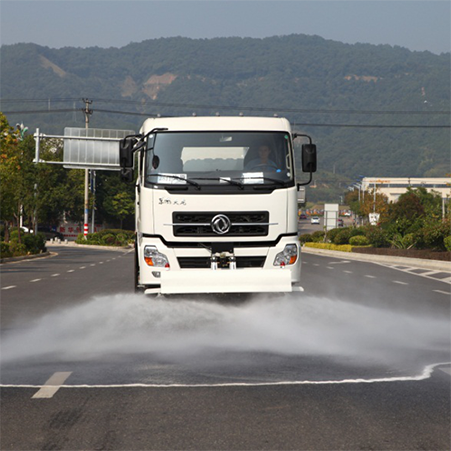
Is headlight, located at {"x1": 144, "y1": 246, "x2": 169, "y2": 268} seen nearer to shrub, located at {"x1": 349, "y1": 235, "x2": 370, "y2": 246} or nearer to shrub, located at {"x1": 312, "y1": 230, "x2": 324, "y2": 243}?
shrub, located at {"x1": 349, "y1": 235, "x2": 370, "y2": 246}

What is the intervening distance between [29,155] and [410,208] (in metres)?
62.7

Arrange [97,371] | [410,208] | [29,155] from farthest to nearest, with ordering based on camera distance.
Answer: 1. [410,208]
2. [29,155]
3. [97,371]

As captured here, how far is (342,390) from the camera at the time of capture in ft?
23.9

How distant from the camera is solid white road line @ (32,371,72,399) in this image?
7.13 m

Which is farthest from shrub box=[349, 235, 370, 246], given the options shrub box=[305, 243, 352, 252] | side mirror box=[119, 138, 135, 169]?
side mirror box=[119, 138, 135, 169]

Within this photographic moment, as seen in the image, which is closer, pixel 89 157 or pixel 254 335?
pixel 254 335

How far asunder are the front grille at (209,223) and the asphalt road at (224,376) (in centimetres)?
109

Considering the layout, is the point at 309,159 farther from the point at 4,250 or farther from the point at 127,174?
the point at 4,250

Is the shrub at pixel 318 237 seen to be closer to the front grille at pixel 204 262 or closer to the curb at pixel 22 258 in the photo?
the curb at pixel 22 258

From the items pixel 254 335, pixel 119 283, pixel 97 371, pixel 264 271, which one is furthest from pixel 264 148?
pixel 119 283

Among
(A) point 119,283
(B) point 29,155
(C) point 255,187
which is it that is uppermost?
(B) point 29,155

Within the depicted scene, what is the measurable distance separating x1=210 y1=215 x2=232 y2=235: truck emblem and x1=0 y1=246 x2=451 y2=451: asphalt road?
46.3 inches

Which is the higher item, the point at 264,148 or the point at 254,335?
the point at 264,148

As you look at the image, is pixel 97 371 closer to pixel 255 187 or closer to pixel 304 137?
pixel 255 187
